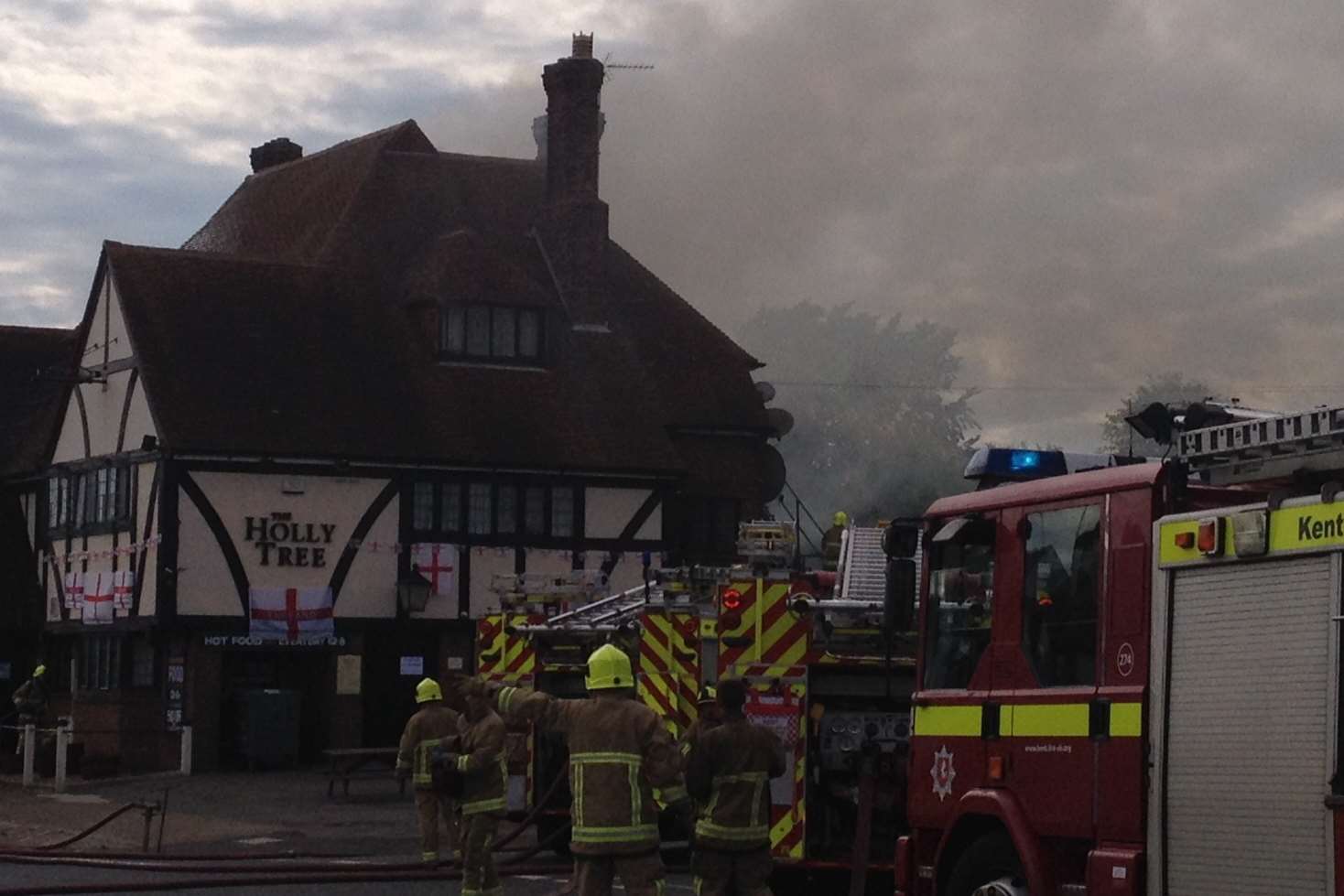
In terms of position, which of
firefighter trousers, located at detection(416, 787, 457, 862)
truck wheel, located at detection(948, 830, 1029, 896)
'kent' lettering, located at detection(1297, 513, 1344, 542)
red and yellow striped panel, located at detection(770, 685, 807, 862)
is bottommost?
firefighter trousers, located at detection(416, 787, 457, 862)

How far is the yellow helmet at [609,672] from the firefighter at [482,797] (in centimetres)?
333

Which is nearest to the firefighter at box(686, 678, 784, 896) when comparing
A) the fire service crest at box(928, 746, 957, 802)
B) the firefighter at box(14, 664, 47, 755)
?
the fire service crest at box(928, 746, 957, 802)

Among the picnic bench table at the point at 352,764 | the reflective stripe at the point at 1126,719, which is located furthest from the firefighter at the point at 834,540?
the picnic bench table at the point at 352,764

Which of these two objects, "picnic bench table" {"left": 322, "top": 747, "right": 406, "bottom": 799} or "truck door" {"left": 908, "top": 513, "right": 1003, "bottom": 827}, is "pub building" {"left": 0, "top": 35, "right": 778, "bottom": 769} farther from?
"truck door" {"left": 908, "top": 513, "right": 1003, "bottom": 827}

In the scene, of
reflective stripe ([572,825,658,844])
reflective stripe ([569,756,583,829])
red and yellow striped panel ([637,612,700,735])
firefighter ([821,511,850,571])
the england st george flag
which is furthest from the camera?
the england st george flag

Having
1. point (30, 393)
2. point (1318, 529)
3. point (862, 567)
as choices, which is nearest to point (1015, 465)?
point (1318, 529)

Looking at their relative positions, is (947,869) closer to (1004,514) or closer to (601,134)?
(1004,514)

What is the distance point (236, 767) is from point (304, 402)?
5.77 metres

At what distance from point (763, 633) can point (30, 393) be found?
30.4 meters

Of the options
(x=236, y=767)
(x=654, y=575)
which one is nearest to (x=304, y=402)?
(x=236, y=767)

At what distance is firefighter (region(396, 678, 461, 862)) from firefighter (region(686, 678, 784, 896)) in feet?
21.2

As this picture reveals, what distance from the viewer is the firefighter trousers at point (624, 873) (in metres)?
11.7

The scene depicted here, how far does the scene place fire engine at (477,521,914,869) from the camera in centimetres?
1548

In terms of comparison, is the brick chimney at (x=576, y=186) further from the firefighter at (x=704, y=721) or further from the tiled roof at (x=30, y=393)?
the firefighter at (x=704, y=721)
